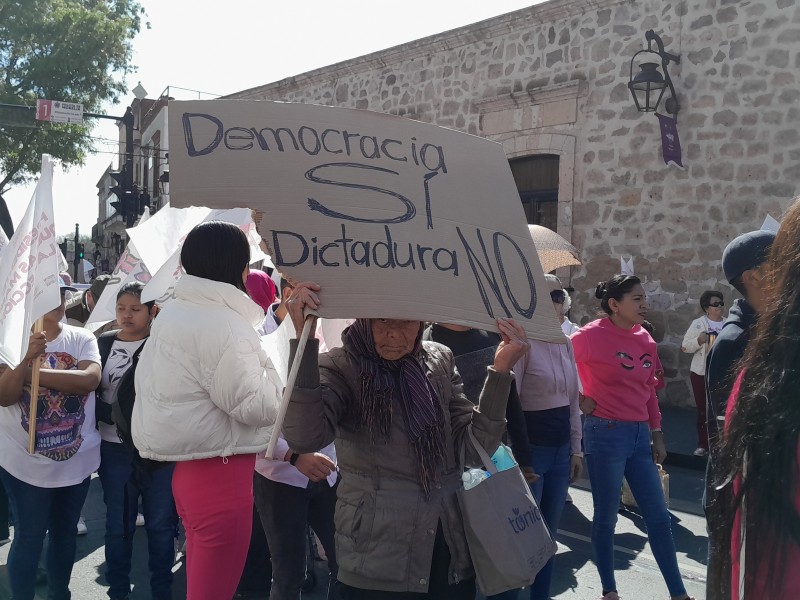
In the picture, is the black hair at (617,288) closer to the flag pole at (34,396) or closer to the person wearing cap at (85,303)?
the flag pole at (34,396)

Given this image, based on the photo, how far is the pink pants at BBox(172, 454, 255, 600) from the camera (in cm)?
295

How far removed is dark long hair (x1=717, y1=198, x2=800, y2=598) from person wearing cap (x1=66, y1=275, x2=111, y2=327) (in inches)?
217

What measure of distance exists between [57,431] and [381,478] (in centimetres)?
191

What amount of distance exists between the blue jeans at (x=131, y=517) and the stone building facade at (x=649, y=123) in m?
8.40

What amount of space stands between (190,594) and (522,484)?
4.23ft

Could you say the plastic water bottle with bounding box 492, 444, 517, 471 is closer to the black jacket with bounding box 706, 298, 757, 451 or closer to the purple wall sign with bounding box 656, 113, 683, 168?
the black jacket with bounding box 706, 298, 757, 451

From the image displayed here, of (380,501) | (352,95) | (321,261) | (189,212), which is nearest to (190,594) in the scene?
(380,501)

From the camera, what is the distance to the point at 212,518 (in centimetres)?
294

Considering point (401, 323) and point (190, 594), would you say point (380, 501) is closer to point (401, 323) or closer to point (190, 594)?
point (401, 323)

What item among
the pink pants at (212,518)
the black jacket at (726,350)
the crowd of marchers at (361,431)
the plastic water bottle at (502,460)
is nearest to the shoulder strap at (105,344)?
the crowd of marchers at (361,431)

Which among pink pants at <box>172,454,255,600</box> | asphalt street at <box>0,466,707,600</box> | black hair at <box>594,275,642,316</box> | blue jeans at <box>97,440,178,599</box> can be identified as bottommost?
asphalt street at <box>0,466,707,600</box>

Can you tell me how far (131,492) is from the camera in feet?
14.3

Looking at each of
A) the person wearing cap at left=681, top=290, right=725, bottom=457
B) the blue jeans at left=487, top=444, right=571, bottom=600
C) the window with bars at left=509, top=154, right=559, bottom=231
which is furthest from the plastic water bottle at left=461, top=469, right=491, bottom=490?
the window with bars at left=509, top=154, right=559, bottom=231

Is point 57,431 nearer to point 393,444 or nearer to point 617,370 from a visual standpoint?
point 393,444
